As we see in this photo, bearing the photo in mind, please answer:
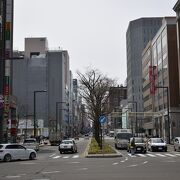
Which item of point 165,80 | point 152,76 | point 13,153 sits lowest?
point 13,153

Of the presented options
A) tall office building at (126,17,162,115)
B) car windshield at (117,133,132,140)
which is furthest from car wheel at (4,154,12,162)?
tall office building at (126,17,162,115)

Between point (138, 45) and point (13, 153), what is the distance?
6452 inches

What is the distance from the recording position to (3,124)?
6009 centimetres

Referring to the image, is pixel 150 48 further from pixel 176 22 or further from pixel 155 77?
pixel 176 22

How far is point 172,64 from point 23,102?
71701 mm

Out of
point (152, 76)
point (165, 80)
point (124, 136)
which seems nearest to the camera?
point (124, 136)

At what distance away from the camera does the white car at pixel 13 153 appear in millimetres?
33688

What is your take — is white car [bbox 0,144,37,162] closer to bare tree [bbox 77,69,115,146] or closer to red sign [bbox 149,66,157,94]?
bare tree [bbox 77,69,115,146]

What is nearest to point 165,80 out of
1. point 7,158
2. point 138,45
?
point 7,158

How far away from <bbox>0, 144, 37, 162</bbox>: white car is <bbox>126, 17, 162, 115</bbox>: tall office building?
508 ft

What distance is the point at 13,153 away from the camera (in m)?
34.5

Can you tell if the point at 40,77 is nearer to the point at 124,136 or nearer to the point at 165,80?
the point at 165,80

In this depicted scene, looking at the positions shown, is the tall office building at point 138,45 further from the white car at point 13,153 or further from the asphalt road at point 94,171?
the asphalt road at point 94,171

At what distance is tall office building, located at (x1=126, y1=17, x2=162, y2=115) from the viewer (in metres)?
190
